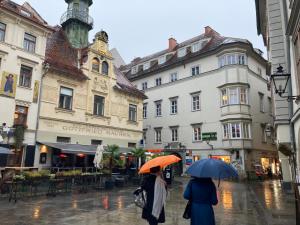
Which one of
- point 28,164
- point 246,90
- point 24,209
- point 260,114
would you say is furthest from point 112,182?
point 260,114

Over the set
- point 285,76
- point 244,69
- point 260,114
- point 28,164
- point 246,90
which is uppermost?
point 244,69

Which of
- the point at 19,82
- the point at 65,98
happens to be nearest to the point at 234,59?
the point at 65,98

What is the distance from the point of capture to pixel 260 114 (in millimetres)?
33688

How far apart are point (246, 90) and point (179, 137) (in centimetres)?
1010

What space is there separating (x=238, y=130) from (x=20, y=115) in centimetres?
2168

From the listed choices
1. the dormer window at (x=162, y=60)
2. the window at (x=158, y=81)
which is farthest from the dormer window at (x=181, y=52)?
the window at (x=158, y=81)

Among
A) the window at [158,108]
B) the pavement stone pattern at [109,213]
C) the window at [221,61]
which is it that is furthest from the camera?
the window at [158,108]

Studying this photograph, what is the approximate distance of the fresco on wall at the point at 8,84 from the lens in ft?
59.1

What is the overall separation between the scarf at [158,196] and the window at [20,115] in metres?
15.1

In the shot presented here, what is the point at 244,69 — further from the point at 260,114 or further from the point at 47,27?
the point at 47,27

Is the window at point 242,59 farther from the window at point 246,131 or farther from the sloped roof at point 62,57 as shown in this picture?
the sloped roof at point 62,57

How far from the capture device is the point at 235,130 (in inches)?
1206

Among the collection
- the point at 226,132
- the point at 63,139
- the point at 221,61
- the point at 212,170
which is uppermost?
the point at 221,61

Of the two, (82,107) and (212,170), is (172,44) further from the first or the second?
(212,170)
